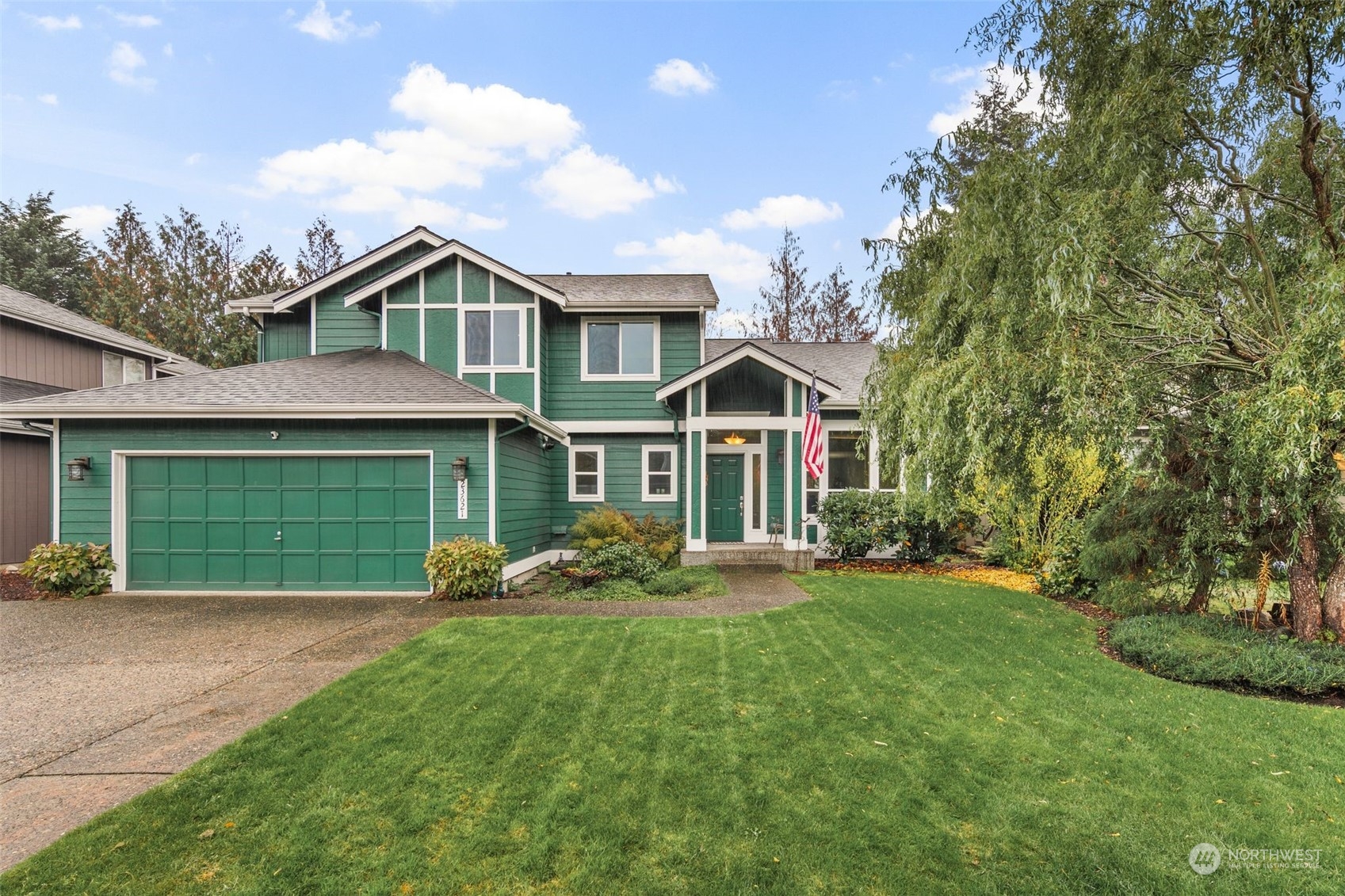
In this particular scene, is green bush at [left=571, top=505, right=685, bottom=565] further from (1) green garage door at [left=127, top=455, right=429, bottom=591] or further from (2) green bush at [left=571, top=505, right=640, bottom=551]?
(1) green garage door at [left=127, top=455, right=429, bottom=591]

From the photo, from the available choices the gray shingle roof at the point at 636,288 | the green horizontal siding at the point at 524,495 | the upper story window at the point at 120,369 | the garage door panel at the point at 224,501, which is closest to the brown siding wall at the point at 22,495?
the upper story window at the point at 120,369

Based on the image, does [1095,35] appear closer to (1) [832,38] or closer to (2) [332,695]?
(1) [832,38]

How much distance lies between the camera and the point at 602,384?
13.1m

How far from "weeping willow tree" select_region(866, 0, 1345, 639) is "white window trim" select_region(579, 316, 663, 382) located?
7.12 m

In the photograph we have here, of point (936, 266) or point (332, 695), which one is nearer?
point (332, 695)

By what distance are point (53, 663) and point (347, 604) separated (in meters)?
3.05

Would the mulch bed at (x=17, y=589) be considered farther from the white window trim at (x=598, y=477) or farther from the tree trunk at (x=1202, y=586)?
the tree trunk at (x=1202, y=586)

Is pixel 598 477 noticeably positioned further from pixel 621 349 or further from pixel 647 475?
pixel 621 349

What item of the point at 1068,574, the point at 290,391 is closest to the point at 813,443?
the point at 1068,574

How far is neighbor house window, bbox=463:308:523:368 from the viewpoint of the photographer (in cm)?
1226

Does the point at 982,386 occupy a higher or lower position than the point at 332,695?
higher

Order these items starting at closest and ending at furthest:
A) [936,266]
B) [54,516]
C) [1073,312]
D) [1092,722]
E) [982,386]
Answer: [1092,722]
[1073,312]
[982,386]
[936,266]
[54,516]

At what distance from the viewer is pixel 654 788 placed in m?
3.47

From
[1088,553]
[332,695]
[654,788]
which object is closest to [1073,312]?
[1088,553]
